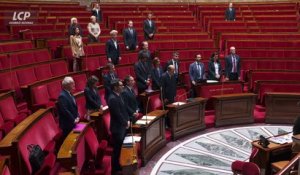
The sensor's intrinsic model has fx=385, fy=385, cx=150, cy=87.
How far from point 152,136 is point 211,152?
53 cm

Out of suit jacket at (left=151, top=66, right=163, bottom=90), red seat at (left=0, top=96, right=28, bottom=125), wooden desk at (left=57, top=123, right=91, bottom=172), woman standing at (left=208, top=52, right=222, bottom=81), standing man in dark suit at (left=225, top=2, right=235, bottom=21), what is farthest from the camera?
standing man in dark suit at (left=225, top=2, right=235, bottom=21)

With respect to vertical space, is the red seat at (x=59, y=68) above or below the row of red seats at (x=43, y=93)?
above

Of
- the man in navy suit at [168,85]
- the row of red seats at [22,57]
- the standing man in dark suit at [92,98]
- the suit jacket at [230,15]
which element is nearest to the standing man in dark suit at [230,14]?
the suit jacket at [230,15]

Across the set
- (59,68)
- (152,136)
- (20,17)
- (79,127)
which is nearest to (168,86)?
(152,136)

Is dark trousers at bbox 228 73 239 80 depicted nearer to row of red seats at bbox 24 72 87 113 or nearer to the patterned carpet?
the patterned carpet

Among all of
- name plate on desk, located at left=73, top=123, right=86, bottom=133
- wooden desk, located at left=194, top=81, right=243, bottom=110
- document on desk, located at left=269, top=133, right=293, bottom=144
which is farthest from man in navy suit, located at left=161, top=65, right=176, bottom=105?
name plate on desk, located at left=73, top=123, right=86, bottom=133

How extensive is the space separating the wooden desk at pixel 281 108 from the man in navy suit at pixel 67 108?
94.1 inches

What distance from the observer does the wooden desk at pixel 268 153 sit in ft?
8.59

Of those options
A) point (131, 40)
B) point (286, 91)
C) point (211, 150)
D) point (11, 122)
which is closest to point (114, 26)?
point (131, 40)

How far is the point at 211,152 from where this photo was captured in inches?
130

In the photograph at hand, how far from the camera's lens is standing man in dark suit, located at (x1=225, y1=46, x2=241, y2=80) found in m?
4.51

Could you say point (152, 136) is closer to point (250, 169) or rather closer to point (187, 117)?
point (187, 117)

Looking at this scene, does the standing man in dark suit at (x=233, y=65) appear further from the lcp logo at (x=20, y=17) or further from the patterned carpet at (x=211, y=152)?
the lcp logo at (x=20, y=17)

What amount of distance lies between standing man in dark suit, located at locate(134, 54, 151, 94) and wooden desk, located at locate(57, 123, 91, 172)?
1596 mm
